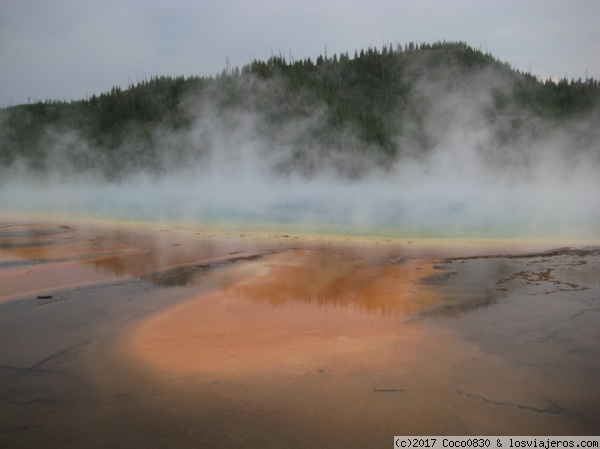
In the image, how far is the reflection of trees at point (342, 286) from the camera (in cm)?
482

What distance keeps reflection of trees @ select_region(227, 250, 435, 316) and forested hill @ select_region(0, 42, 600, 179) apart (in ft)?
118

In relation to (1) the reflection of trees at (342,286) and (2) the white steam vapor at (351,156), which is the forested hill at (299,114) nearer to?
(2) the white steam vapor at (351,156)

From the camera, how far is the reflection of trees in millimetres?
4824

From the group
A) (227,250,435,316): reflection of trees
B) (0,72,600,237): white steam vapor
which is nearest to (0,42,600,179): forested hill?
(0,72,600,237): white steam vapor

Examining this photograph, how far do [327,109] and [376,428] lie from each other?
48.2m

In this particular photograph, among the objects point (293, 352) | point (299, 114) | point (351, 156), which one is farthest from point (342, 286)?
point (299, 114)

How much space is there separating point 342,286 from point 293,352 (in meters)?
2.13

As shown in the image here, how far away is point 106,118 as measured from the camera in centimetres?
5097

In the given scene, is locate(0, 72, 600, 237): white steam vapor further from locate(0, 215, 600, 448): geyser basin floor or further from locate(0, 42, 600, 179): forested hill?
locate(0, 215, 600, 448): geyser basin floor

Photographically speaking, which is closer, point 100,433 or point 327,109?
point 100,433

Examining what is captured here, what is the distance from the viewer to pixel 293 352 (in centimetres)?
352

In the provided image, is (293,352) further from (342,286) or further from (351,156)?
(351,156)

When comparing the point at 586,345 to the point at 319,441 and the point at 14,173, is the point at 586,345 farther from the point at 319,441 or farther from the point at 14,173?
the point at 14,173

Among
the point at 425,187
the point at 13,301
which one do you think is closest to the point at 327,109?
the point at 425,187
